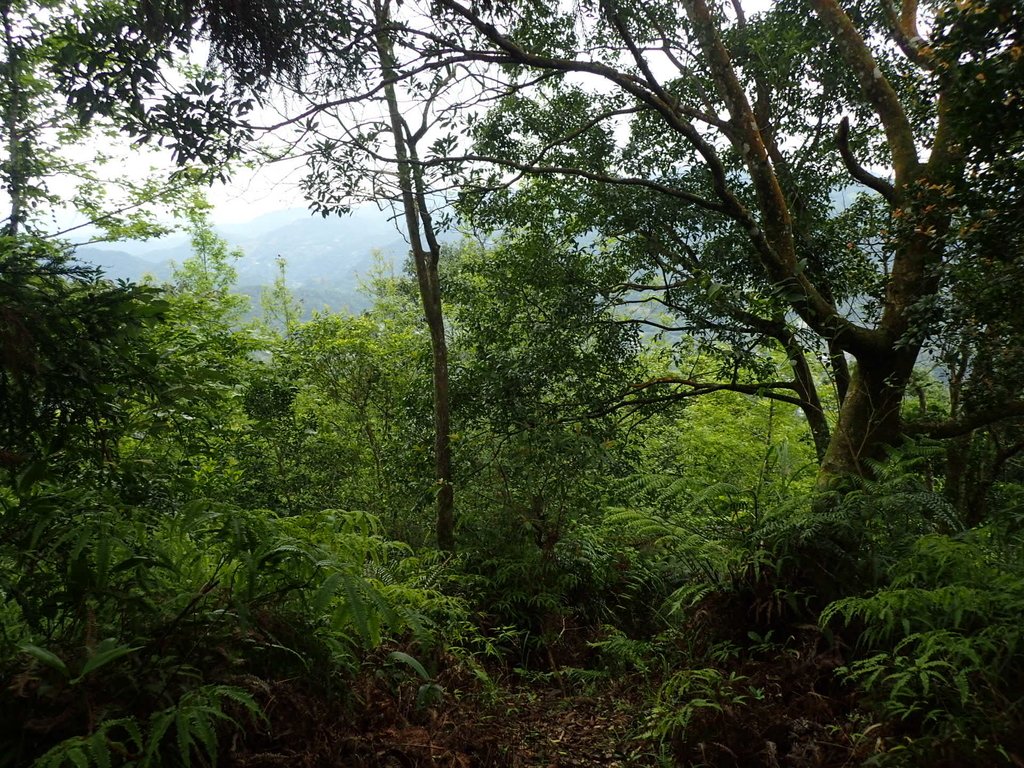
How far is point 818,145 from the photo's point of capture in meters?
7.40

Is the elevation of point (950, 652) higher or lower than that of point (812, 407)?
lower

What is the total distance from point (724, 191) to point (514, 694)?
470 centimetres

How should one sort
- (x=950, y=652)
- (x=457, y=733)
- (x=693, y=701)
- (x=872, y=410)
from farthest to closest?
1. (x=872, y=410)
2. (x=693, y=701)
3. (x=457, y=733)
4. (x=950, y=652)

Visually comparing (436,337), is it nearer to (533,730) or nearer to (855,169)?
(533,730)

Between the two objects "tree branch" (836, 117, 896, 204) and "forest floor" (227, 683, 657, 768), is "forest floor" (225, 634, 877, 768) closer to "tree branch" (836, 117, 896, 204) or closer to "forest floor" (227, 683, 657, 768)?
"forest floor" (227, 683, 657, 768)

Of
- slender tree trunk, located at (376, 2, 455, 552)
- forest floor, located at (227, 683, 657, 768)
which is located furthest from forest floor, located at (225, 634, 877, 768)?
slender tree trunk, located at (376, 2, 455, 552)

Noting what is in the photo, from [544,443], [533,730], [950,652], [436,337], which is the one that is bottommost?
[533,730]

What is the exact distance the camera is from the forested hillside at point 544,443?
252 centimetres

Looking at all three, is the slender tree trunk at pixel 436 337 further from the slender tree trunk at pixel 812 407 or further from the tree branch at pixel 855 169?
the tree branch at pixel 855 169

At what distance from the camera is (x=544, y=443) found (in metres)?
6.48

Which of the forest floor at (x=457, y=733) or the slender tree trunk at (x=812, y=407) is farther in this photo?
the slender tree trunk at (x=812, y=407)

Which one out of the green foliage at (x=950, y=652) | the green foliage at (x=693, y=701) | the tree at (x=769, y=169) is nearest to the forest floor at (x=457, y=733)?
the green foliage at (x=693, y=701)

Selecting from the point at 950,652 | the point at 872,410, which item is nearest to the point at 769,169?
the point at 872,410

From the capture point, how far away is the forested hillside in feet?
8.26
